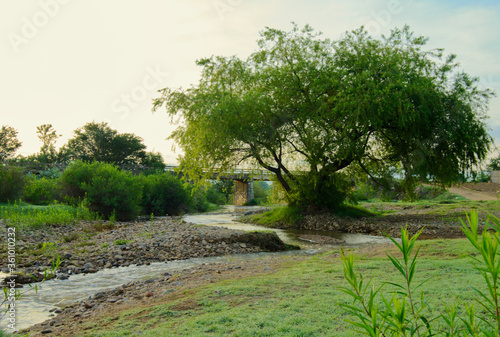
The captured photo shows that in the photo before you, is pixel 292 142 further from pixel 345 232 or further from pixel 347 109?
pixel 345 232

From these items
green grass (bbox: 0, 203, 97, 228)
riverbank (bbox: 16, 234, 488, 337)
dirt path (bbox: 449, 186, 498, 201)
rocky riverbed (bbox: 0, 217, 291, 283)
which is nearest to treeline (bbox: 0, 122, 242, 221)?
green grass (bbox: 0, 203, 97, 228)

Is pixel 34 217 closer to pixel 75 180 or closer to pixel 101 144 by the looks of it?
pixel 75 180

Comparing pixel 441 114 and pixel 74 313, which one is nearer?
pixel 74 313

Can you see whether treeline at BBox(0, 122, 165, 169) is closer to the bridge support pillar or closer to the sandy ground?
the bridge support pillar

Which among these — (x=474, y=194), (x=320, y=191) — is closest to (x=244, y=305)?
(x=320, y=191)

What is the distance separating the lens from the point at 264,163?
1955cm

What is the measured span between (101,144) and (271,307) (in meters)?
48.8

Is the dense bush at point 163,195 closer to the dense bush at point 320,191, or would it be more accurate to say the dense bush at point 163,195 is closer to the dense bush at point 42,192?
the dense bush at point 42,192

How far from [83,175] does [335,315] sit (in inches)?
749

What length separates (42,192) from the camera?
20.4 meters

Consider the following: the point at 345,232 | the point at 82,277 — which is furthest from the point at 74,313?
the point at 345,232

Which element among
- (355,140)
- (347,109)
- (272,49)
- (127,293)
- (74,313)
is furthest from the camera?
(272,49)

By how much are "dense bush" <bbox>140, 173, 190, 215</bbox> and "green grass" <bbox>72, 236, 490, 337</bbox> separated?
21.3m

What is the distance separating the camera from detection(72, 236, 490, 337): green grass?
10.9ft
